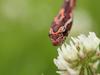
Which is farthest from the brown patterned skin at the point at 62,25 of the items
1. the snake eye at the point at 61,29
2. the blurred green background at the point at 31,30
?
the blurred green background at the point at 31,30

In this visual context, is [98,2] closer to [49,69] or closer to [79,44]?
[49,69]

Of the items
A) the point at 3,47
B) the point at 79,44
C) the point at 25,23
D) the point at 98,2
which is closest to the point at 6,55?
the point at 3,47

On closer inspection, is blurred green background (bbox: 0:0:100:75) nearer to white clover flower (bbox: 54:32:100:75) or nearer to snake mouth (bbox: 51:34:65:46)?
snake mouth (bbox: 51:34:65:46)

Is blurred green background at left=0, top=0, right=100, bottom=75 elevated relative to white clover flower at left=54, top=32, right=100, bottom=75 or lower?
elevated

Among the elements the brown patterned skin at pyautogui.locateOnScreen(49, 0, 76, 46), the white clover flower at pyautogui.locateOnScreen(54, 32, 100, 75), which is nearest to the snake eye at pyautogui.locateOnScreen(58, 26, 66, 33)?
the brown patterned skin at pyautogui.locateOnScreen(49, 0, 76, 46)

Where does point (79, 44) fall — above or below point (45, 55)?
below

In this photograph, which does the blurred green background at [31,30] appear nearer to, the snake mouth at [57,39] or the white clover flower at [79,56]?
the snake mouth at [57,39]
